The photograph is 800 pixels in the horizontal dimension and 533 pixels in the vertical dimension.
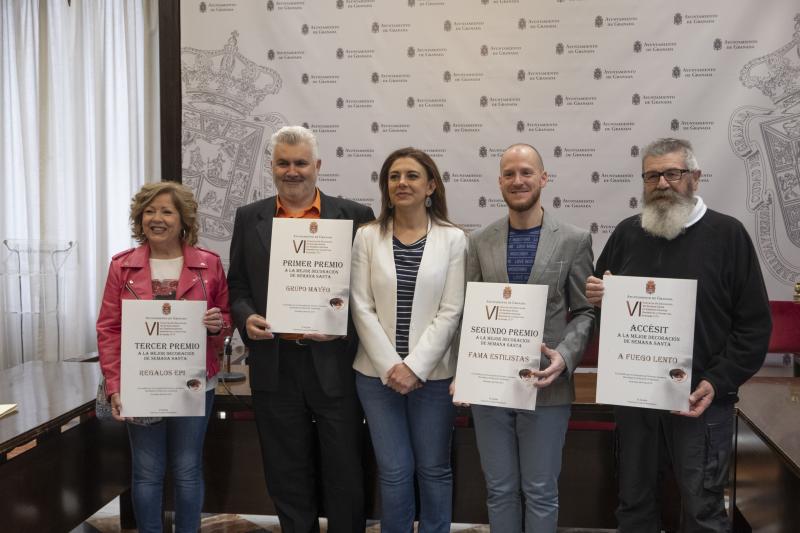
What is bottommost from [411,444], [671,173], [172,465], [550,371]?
[172,465]

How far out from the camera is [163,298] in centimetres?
238

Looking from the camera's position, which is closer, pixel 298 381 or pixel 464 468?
pixel 298 381

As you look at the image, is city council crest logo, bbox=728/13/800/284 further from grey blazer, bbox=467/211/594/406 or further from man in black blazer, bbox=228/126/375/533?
man in black blazer, bbox=228/126/375/533

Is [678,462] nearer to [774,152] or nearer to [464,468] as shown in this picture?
[464,468]

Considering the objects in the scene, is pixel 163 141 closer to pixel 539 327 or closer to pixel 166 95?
pixel 166 95

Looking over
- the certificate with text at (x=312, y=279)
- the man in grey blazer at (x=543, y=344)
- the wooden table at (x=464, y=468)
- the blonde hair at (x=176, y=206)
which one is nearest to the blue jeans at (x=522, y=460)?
the man in grey blazer at (x=543, y=344)

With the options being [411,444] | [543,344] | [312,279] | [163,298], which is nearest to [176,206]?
[163,298]

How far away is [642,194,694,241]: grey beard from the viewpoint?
6.81ft

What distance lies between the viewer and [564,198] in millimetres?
4055

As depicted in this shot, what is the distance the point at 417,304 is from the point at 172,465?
1.07 m

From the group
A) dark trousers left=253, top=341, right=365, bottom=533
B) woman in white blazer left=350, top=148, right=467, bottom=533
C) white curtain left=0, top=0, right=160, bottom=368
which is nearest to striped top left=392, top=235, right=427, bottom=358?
woman in white blazer left=350, top=148, right=467, bottom=533

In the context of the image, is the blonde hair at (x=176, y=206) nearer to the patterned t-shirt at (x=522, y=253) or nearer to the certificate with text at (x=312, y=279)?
the certificate with text at (x=312, y=279)

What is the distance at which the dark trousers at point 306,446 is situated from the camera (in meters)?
2.36

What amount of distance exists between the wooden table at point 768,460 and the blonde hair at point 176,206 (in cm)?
207
